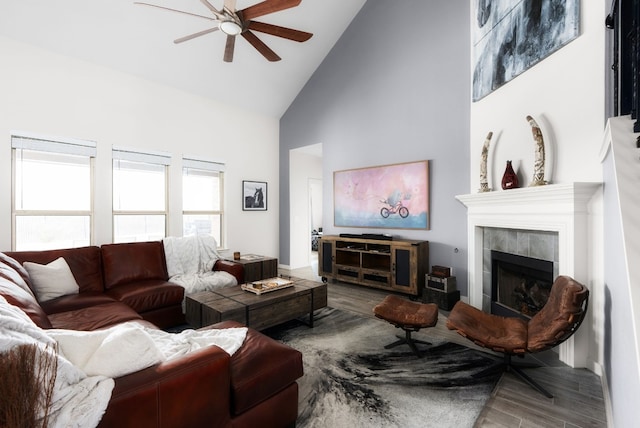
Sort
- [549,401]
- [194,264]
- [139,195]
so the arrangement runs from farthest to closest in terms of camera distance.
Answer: [139,195] < [194,264] < [549,401]

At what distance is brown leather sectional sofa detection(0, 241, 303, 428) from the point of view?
1.11 m

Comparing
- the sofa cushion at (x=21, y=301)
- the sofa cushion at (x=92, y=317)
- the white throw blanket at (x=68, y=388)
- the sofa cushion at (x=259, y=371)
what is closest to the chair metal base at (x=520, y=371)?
the sofa cushion at (x=259, y=371)

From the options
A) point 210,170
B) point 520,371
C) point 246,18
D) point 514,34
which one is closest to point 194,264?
point 210,170

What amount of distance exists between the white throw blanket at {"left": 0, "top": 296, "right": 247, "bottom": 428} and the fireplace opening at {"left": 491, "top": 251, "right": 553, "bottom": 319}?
316 cm

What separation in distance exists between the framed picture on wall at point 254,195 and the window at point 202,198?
45 cm

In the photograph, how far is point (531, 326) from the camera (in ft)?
7.39

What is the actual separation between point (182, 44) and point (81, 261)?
10.3 feet

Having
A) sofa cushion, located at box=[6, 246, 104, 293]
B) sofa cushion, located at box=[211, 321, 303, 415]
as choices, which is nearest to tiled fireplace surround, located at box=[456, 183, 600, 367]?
sofa cushion, located at box=[211, 321, 303, 415]

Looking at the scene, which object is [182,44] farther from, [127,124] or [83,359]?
[83,359]

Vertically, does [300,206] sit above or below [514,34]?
below

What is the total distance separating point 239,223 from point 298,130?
7.30ft

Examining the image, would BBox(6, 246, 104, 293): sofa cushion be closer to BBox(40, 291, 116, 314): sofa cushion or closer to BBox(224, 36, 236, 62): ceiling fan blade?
BBox(40, 291, 116, 314): sofa cushion

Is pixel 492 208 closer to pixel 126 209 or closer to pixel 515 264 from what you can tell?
pixel 515 264

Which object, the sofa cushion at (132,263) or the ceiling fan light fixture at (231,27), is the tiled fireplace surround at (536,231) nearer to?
the ceiling fan light fixture at (231,27)
